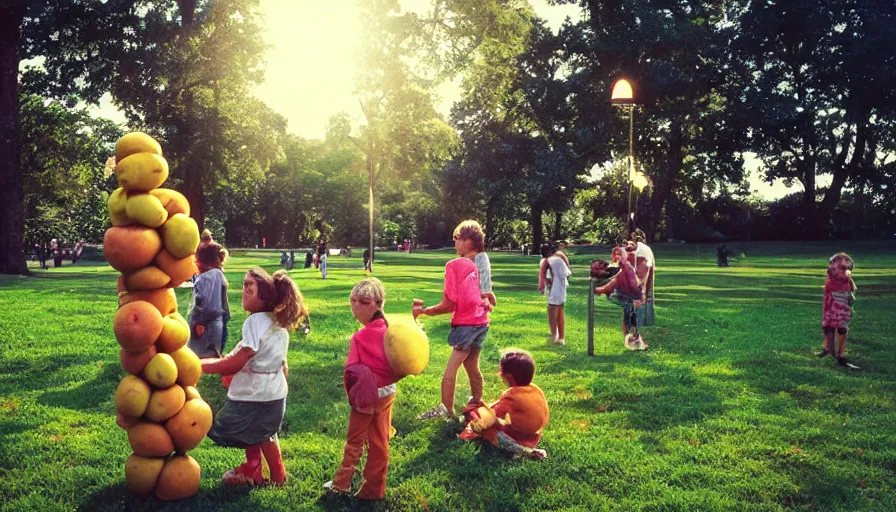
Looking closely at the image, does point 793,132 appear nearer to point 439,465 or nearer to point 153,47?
point 153,47

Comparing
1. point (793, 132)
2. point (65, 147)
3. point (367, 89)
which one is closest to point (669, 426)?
point (367, 89)

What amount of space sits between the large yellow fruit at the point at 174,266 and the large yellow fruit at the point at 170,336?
0.29 metres

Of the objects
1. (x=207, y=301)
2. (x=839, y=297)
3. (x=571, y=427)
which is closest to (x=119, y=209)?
(x=207, y=301)

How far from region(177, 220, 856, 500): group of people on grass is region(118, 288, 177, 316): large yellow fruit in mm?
506

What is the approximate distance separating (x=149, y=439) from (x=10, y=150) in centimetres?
2989

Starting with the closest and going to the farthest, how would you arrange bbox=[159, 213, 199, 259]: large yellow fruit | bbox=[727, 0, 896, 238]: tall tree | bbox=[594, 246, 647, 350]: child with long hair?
bbox=[159, 213, 199, 259]: large yellow fruit, bbox=[594, 246, 647, 350]: child with long hair, bbox=[727, 0, 896, 238]: tall tree

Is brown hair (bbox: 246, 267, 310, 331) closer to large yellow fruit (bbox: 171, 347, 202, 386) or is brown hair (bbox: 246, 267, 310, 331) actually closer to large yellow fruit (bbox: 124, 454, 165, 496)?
large yellow fruit (bbox: 171, 347, 202, 386)

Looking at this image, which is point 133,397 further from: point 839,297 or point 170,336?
point 839,297

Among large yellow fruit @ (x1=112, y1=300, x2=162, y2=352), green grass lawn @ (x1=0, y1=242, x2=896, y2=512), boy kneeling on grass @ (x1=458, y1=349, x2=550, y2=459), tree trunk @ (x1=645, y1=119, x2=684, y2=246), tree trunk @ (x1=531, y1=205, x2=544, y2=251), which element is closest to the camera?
large yellow fruit @ (x1=112, y1=300, x2=162, y2=352)

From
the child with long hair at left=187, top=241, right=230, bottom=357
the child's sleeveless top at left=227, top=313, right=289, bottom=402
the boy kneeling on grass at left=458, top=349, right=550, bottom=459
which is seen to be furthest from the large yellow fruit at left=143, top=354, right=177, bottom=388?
the child with long hair at left=187, top=241, right=230, bottom=357

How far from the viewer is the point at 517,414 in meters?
6.39

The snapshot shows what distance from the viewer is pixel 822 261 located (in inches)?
1914

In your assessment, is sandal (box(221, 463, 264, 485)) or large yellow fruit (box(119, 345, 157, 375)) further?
sandal (box(221, 463, 264, 485))

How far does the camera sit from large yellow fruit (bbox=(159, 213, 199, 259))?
4949 mm
